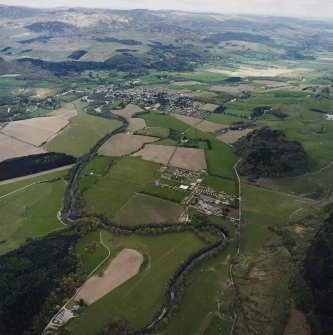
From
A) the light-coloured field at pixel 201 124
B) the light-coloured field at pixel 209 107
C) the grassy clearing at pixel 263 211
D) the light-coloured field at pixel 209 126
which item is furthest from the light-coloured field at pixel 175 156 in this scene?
the light-coloured field at pixel 209 107

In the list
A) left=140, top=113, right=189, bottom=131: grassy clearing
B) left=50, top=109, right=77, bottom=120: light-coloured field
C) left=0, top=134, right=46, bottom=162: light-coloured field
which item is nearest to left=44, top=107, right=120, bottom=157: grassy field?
left=50, top=109, right=77, bottom=120: light-coloured field

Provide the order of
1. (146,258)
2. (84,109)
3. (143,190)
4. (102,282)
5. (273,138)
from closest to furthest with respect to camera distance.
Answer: (102,282), (146,258), (143,190), (273,138), (84,109)

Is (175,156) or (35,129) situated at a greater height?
(175,156)

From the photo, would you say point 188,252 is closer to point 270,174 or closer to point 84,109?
point 270,174

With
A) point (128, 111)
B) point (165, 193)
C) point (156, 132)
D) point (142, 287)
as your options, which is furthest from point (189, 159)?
point (128, 111)

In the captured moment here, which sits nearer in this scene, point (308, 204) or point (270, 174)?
point (308, 204)

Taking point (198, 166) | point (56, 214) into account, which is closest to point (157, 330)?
point (56, 214)

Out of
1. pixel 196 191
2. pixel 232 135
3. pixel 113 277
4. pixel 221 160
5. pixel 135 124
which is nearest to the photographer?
pixel 113 277

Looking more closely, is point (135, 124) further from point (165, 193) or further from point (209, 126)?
point (165, 193)
